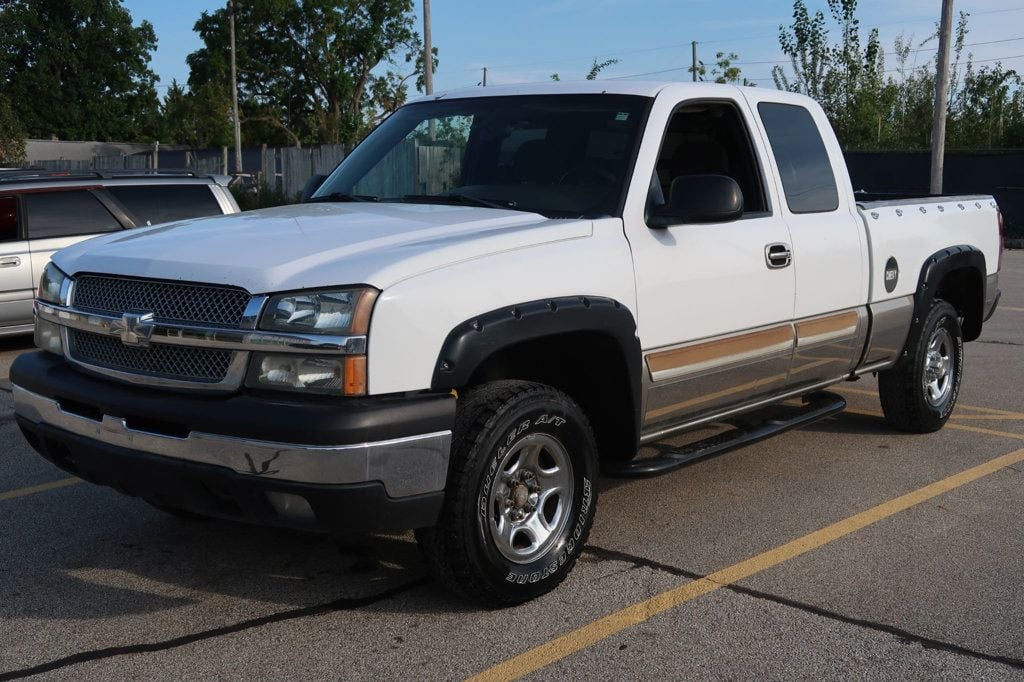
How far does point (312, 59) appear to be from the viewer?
6012 centimetres

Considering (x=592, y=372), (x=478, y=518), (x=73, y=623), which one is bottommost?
(x=73, y=623)

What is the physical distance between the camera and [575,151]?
200 inches

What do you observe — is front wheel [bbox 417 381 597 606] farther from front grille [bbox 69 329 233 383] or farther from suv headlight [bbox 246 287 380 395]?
front grille [bbox 69 329 233 383]

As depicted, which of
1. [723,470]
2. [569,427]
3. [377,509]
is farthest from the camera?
[723,470]

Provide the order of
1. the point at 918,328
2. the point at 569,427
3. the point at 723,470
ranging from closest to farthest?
the point at 569,427 < the point at 723,470 < the point at 918,328

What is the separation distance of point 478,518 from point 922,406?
392 cm

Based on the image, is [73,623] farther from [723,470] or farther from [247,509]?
[723,470]

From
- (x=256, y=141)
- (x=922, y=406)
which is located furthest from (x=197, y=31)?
(x=922, y=406)

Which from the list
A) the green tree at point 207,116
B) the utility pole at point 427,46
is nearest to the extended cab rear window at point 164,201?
the utility pole at point 427,46

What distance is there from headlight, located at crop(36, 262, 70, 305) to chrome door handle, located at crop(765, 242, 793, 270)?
3.05 m

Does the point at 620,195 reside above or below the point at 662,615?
above

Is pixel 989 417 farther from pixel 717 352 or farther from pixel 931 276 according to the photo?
pixel 717 352

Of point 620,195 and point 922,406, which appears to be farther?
point 922,406

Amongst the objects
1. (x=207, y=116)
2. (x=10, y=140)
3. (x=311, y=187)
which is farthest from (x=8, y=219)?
(x=207, y=116)
